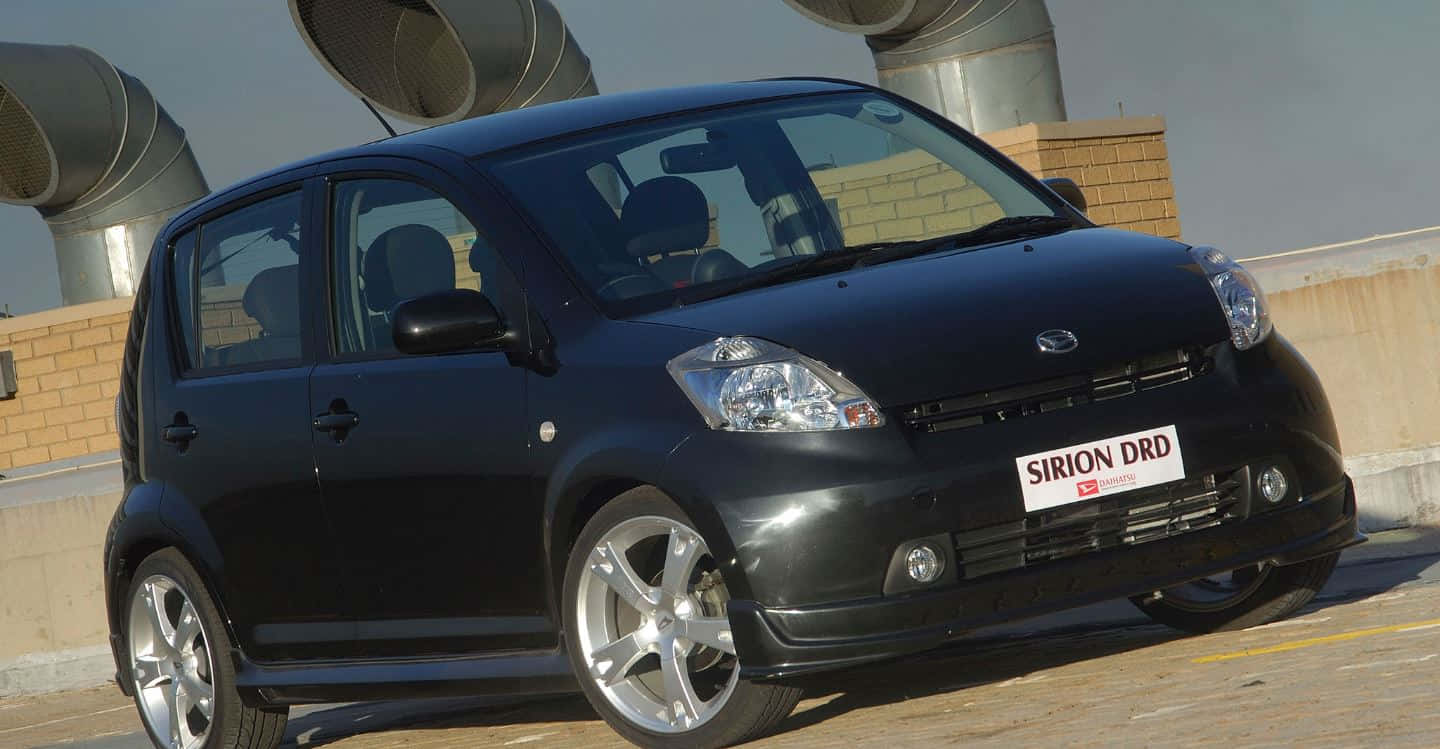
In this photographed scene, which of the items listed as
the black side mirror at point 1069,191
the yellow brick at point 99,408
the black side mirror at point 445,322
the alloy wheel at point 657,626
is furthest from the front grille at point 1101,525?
the yellow brick at point 99,408

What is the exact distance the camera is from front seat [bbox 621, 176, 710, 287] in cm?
577

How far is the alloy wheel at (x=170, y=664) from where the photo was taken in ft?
23.1

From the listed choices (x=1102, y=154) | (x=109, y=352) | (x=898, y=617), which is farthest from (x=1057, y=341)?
(x=109, y=352)

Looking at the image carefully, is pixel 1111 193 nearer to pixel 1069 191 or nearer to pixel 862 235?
pixel 1069 191

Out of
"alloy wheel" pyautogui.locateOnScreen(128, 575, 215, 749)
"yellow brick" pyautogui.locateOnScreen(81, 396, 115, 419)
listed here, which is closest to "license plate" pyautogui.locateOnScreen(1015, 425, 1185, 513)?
"alloy wheel" pyautogui.locateOnScreen(128, 575, 215, 749)

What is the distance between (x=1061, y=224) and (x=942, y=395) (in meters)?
1.32

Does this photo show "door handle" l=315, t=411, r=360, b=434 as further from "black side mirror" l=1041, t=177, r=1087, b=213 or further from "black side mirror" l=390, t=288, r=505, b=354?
"black side mirror" l=1041, t=177, r=1087, b=213

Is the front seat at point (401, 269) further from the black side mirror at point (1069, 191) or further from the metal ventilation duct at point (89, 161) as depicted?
the metal ventilation duct at point (89, 161)

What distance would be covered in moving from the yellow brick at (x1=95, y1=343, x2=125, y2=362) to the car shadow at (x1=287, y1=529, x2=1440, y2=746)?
8764mm

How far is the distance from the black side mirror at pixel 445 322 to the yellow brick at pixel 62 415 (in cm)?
1207

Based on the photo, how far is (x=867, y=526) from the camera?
4.95 meters

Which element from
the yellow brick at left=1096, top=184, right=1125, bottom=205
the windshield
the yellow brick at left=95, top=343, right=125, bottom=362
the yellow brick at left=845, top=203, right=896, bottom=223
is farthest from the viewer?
the yellow brick at left=95, top=343, right=125, bottom=362

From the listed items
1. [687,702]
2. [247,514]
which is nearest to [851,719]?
[687,702]

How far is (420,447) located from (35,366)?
12152mm
